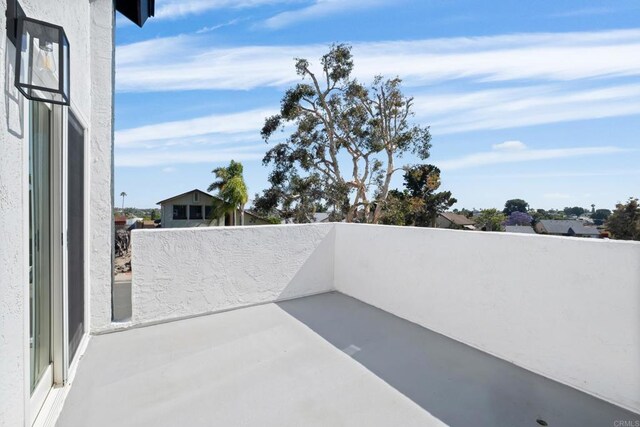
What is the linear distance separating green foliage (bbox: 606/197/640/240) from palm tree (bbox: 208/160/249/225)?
90.4 ft

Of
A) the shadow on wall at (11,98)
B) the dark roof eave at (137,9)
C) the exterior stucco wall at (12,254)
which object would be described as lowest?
the exterior stucco wall at (12,254)

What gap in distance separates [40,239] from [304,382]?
2002 millimetres

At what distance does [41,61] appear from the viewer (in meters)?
1.57

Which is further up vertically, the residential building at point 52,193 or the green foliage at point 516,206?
the green foliage at point 516,206

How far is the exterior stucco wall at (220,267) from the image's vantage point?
351cm

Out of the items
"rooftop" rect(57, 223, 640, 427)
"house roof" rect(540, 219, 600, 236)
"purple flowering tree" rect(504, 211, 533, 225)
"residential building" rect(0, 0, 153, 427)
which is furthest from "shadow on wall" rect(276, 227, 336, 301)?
"purple flowering tree" rect(504, 211, 533, 225)

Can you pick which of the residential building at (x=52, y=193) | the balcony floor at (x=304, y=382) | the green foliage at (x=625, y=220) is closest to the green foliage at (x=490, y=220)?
the green foliage at (x=625, y=220)

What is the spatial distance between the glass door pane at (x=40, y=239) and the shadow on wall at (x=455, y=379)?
2.27 m

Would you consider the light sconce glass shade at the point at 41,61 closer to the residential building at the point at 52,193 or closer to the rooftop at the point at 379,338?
the residential building at the point at 52,193

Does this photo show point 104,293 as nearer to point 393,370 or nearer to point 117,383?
point 117,383

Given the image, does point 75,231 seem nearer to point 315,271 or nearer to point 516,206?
point 315,271

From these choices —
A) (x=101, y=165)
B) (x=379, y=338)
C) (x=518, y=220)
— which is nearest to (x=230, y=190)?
(x=101, y=165)

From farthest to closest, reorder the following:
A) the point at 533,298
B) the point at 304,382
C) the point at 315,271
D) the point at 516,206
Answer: the point at 516,206
the point at 315,271
the point at 533,298
the point at 304,382

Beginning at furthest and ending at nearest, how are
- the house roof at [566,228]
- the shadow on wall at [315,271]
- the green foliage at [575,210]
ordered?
1. the green foliage at [575,210]
2. the house roof at [566,228]
3. the shadow on wall at [315,271]
